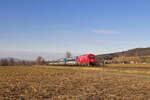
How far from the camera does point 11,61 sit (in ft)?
515

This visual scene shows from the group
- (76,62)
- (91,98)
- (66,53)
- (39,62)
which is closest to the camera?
(91,98)

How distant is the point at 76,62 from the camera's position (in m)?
64.4

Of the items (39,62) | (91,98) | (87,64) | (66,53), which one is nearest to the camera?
(91,98)

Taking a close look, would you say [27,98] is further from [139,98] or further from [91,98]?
[139,98]

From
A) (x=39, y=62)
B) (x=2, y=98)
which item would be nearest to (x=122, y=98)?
(x=2, y=98)

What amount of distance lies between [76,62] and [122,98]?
5484 cm

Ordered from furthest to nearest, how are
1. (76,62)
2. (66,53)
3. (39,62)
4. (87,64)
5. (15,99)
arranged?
(39,62)
(66,53)
(76,62)
(87,64)
(15,99)

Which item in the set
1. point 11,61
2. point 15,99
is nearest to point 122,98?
point 15,99

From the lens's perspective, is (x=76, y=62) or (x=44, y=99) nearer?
(x=44, y=99)

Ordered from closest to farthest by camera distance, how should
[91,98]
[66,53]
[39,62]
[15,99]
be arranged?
[15,99] → [91,98] → [66,53] → [39,62]

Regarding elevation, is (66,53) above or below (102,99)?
above

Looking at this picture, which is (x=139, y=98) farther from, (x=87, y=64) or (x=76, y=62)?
(x=76, y=62)

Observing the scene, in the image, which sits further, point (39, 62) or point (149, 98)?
point (39, 62)

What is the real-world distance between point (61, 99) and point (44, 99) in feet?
3.23
